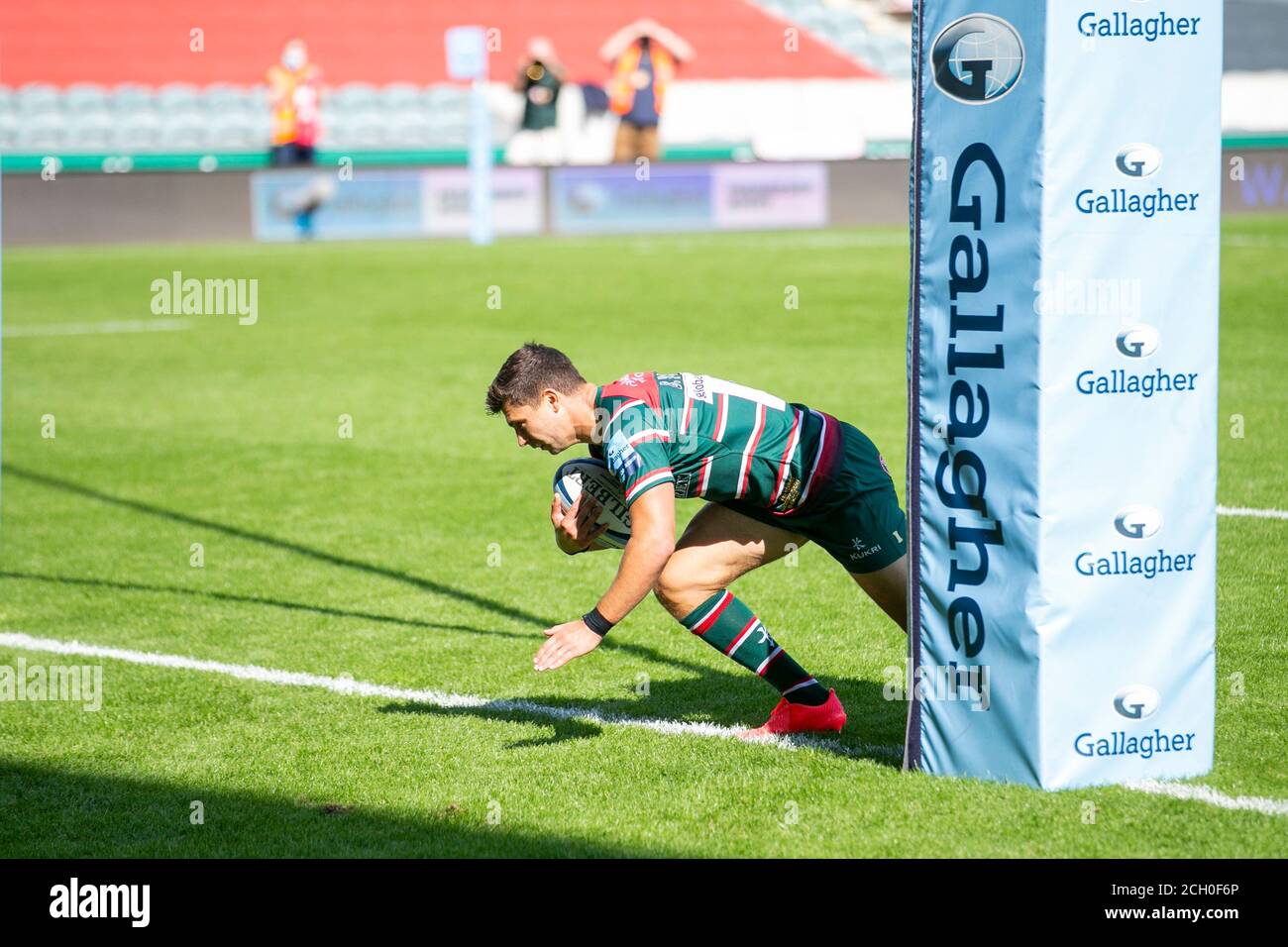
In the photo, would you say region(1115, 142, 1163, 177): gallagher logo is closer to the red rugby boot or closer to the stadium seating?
the red rugby boot

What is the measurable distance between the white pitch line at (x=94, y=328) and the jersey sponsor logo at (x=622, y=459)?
16529mm

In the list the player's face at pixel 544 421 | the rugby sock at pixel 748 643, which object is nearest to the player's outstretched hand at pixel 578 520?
the player's face at pixel 544 421

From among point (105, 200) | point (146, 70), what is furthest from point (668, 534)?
point (146, 70)

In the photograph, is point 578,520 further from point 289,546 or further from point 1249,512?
point 1249,512

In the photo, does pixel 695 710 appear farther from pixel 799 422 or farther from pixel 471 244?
pixel 471 244

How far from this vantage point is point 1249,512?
941 centimetres

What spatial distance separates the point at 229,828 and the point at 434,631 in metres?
2.66

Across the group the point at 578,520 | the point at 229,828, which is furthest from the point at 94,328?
the point at 229,828

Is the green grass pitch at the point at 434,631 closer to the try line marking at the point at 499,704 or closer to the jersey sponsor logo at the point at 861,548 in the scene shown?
the try line marking at the point at 499,704

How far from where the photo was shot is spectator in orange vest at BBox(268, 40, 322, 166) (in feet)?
116

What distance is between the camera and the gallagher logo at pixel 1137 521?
5.09 meters

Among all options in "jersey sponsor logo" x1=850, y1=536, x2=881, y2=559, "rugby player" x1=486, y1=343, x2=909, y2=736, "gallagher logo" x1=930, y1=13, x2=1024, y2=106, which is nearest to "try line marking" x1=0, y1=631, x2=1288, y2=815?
"rugby player" x1=486, y1=343, x2=909, y2=736

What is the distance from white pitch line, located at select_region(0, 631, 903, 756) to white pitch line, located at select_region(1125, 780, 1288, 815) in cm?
94

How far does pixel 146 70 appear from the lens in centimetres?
4412
